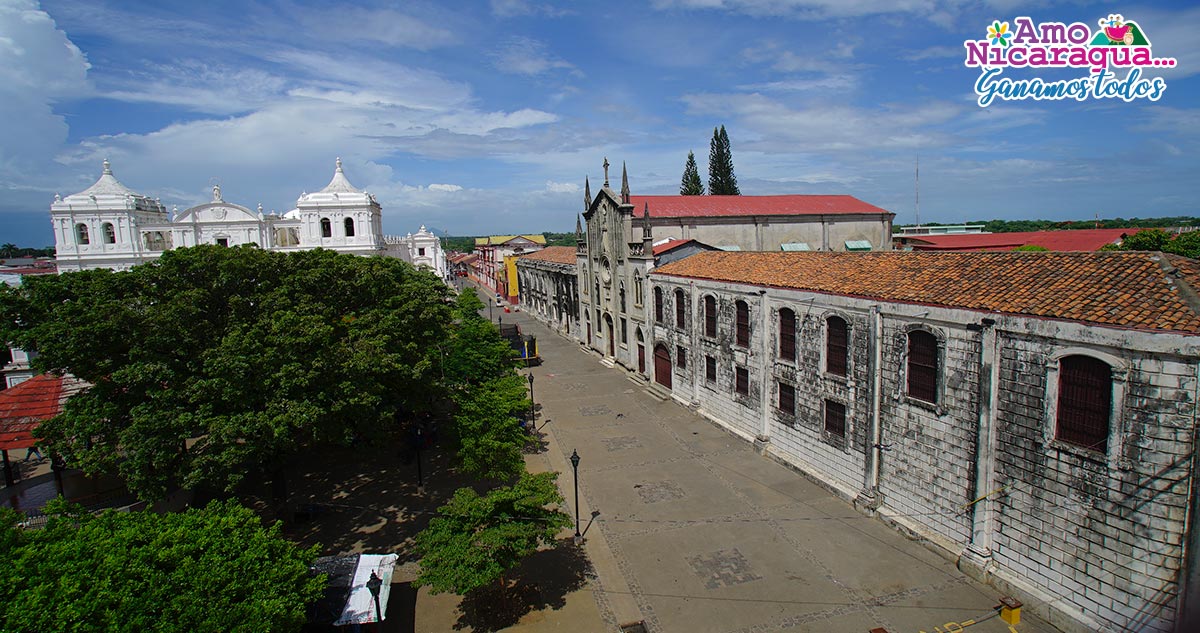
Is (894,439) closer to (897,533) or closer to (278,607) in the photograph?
(897,533)

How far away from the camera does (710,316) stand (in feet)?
89.7

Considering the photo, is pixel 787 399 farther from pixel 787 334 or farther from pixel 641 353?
pixel 641 353

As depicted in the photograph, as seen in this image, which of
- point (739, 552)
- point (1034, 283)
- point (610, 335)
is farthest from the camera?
point (610, 335)

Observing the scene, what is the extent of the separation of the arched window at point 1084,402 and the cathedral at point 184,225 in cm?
4605

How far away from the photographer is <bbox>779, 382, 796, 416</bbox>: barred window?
2186 centimetres

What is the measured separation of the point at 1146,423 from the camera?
11.3 metres

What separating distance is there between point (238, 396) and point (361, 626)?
6470 millimetres

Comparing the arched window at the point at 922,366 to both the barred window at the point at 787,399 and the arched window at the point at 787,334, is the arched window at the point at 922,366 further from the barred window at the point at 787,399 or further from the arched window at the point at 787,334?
the barred window at the point at 787,399

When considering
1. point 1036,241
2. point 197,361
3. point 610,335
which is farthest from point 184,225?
point 1036,241

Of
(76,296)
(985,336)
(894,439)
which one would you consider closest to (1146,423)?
(985,336)

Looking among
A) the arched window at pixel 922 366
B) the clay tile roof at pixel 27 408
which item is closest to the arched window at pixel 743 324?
the arched window at pixel 922 366

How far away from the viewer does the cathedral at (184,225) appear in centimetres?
4500

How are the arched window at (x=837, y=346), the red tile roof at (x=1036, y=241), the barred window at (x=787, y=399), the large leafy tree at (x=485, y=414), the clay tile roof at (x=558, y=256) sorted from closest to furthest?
the large leafy tree at (x=485, y=414) < the arched window at (x=837, y=346) < the barred window at (x=787, y=399) < the red tile roof at (x=1036, y=241) < the clay tile roof at (x=558, y=256)

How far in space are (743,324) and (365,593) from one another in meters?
17.5
